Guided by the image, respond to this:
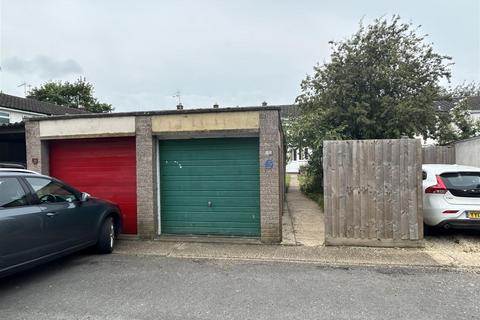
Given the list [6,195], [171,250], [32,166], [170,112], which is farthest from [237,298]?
[32,166]

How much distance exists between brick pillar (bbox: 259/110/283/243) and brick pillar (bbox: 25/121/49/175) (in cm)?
522

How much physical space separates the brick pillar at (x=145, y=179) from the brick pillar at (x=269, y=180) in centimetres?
243

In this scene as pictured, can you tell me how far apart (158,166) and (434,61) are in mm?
13603

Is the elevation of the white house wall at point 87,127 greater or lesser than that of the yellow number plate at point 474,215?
greater

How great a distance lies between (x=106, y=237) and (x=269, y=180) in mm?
3364

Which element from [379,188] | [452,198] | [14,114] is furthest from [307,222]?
[14,114]

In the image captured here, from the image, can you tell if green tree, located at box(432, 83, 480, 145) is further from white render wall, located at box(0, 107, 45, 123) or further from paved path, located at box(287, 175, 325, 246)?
white render wall, located at box(0, 107, 45, 123)

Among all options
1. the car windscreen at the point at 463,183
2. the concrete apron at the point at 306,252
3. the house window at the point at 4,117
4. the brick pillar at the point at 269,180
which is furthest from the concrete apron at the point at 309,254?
the house window at the point at 4,117

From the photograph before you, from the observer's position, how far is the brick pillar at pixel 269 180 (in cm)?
740

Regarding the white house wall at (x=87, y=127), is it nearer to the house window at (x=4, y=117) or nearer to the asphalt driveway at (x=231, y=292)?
the asphalt driveway at (x=231, y=292)

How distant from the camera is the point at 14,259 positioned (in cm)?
484

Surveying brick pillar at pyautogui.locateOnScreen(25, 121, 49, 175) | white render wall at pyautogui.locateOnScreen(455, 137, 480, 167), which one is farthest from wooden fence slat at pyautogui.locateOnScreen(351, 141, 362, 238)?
brick pillar at pyautogui.locateOnScreen(25, 121, 49, 175)

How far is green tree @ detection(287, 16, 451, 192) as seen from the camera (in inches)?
559

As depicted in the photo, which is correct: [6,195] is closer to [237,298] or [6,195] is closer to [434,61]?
[237,298]
